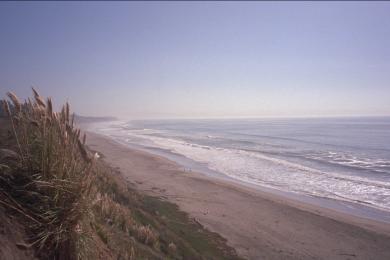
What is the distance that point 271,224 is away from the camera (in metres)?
12.9

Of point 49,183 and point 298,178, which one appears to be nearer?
point 49,183

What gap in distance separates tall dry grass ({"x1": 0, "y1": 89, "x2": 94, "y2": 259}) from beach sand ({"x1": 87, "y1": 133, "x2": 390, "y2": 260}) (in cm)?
712

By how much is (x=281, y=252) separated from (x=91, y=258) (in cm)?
782

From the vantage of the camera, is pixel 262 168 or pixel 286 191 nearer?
pixel 286 191

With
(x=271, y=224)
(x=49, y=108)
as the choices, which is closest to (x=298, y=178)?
(x=271, y=224)

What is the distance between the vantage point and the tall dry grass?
10.5 feet

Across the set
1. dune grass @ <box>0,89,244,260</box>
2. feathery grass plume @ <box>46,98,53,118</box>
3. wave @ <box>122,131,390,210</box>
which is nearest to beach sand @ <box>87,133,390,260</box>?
wave @ <box>122,131,390,210</box>

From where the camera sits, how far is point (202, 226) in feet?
37.6

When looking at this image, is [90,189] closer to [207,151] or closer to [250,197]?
[250,197]

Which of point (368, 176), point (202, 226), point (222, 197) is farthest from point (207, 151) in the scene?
point (202, 226)

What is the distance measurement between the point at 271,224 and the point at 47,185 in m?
11.3

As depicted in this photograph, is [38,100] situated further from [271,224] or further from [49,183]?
[271,224]

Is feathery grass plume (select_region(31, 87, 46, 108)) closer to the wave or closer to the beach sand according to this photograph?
the beach sand

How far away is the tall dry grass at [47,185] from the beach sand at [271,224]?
712 centimetres
